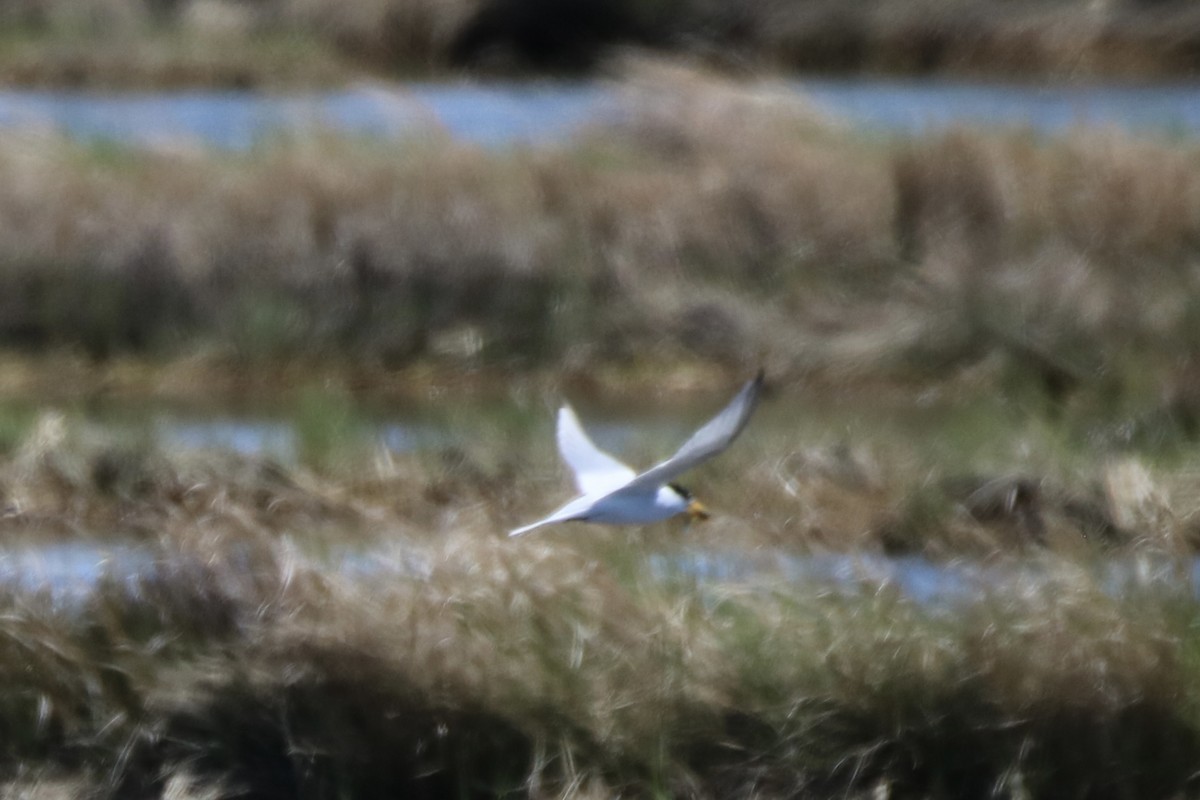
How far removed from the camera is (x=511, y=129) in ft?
59.3

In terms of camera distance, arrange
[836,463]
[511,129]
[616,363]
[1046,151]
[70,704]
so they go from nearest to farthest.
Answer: [70,704], [836,463], [616,363], [1046,151], [511,129]

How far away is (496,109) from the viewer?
21.7 metres

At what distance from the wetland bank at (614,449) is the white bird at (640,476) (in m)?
0.13

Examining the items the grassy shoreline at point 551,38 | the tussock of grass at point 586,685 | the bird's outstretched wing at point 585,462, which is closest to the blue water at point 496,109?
the grassy shoreline at point 551,38

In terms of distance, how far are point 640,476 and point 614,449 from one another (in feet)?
14.4

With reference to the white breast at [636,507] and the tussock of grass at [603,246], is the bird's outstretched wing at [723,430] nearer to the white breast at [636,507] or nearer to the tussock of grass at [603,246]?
the white breast at [636,507]

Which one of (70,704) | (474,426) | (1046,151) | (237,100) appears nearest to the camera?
(70,704)

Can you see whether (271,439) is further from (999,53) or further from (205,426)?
(999,53)

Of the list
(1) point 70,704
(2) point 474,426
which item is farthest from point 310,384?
(1) point 70,704

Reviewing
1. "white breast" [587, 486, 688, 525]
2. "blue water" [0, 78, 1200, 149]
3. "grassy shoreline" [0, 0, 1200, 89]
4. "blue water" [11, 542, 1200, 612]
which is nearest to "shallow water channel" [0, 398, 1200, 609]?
"blue water" [11, 542, 1200, 612]

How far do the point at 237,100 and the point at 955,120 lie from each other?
9465 millimetres

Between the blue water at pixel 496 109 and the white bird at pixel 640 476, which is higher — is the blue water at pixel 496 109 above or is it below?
below

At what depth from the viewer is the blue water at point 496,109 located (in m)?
16.2

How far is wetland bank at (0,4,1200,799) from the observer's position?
21.3 ft
